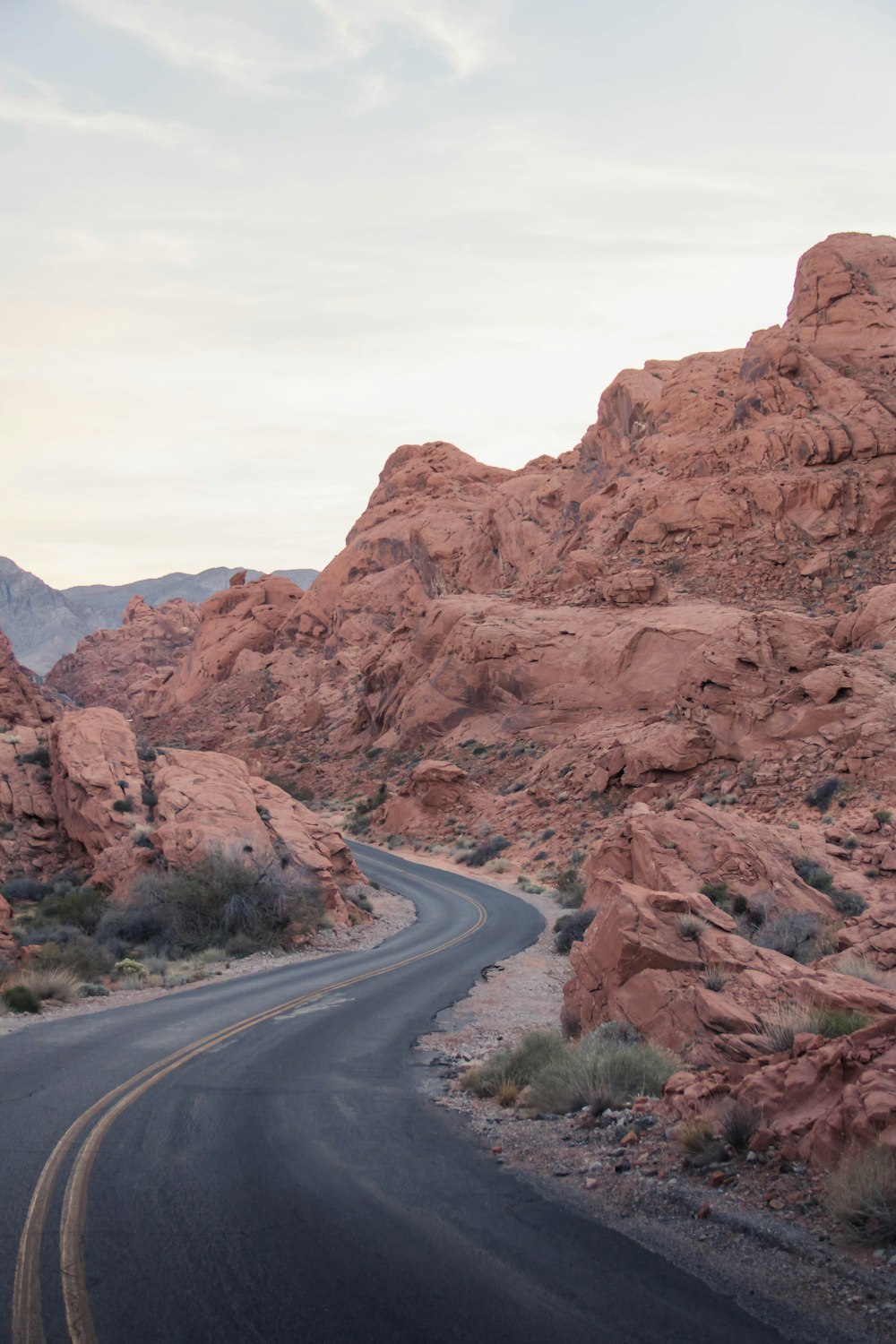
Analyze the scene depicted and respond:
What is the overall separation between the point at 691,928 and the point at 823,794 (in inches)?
727

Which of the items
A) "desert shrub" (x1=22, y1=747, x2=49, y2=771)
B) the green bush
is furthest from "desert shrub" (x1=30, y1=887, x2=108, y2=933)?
the green bush

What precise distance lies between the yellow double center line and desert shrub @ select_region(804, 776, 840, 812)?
20880 mm

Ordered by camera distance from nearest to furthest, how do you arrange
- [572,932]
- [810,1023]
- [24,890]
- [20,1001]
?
1. [810,1023]
2. [20,1001]
3. [572,932]
4. [24,890]

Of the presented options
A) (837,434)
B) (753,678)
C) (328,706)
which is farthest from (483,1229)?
(328,706)

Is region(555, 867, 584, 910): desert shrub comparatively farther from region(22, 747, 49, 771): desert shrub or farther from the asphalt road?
the asphalt road

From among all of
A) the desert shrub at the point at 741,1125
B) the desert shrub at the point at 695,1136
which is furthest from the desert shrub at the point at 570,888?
the desert shrub at the point at 741,1125

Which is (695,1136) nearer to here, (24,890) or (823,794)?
(24,890)

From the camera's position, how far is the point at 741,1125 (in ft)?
21.7

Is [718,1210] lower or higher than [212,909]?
higher

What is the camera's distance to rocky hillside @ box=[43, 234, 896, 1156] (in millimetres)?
11453

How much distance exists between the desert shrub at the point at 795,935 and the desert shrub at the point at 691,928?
3254mm

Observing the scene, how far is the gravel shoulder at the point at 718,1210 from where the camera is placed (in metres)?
4.77

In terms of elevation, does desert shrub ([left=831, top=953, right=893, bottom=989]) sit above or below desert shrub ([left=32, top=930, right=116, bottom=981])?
above

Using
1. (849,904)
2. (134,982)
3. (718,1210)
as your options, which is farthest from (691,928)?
(134,982)
